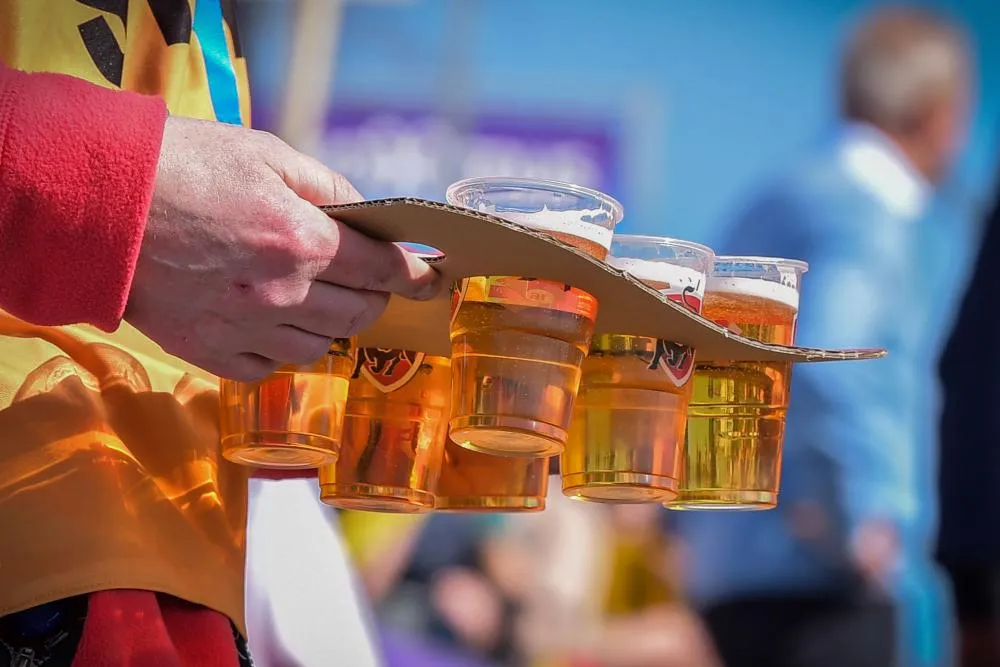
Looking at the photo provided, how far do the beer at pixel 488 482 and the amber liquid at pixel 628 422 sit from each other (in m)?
0.12

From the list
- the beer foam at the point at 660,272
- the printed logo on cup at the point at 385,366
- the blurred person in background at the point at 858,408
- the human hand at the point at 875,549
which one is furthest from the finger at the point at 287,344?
the human hand at the point at 875,549

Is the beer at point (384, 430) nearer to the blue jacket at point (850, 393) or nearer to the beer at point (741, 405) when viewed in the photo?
the beer at point (741, 405)

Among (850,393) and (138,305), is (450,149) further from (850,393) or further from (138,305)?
(138,305)

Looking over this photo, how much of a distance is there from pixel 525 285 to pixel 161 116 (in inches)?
9.4

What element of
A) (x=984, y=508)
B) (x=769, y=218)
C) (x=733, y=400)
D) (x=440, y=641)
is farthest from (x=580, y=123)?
(x=733, y=400)

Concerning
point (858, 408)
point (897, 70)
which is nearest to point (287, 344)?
point (858, 408)

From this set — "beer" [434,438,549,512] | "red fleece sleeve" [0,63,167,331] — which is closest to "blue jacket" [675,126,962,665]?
"beer" [434,438,549,512]

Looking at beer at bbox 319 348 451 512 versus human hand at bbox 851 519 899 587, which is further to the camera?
human hand at bbox 851 519 899 587

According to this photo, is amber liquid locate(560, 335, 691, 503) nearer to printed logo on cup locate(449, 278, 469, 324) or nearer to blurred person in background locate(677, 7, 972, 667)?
printed logo on cup locate(449, 278, 469, 324)

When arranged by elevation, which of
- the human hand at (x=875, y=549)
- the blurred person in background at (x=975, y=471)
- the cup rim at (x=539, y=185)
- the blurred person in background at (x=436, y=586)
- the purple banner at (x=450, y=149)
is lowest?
the blurred person in background at (x=436, y=586)

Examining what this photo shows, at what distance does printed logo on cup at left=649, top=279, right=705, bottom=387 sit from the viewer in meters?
0.88

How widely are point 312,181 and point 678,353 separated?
273 mm

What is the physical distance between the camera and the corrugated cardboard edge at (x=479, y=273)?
763 mm

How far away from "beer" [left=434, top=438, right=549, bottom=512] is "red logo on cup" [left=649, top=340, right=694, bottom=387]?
16 centimetres
